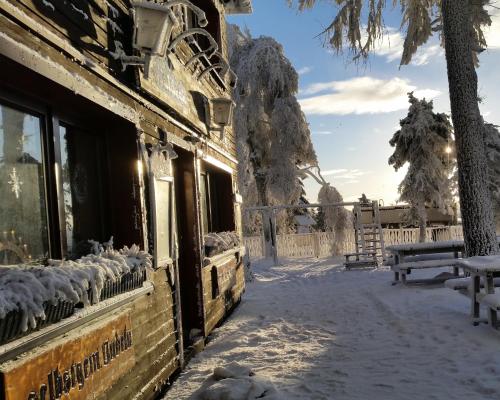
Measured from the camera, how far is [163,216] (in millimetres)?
4430

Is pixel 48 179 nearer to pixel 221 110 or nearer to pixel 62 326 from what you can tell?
pixel 62 326

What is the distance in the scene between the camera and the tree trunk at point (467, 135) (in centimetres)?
807

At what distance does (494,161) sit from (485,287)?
761 inches

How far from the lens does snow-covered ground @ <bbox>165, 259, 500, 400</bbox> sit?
377 centimetres

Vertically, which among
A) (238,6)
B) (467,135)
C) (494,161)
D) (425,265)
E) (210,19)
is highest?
(238,6)

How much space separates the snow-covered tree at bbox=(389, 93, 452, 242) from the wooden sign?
21031mm

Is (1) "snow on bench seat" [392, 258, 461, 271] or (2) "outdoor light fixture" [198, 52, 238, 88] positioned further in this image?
(1) "snow on bench seat" [392, 258, 461, 271]

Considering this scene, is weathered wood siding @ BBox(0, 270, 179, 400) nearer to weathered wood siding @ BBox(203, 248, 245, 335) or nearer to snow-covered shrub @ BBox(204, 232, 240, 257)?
weathered wood siding @ BBox(203, 248, 245, 335)

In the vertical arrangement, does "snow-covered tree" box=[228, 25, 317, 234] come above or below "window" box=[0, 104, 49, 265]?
above

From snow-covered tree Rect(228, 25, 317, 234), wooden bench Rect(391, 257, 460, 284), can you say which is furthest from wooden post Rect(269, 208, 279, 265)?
wooden bench Rect(391, 257, 460, 284)

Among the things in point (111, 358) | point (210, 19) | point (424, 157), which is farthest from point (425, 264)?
point (424, 157)

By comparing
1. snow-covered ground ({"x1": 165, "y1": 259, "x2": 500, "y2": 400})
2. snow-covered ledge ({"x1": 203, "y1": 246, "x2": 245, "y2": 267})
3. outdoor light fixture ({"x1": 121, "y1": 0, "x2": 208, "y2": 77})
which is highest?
outdoor light fixture ({"x1": 121, "y1": 0, "x2": 208, "y2": 77})

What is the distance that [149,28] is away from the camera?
3.62 meters

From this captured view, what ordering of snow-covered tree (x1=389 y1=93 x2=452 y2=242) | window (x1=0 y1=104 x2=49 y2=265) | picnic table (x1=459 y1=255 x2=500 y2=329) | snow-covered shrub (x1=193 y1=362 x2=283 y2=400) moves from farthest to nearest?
snow-covered tree (x1=389 y1=93 x2=452 y2=242) < picnic table (x1=459 y1=255 x2=500 y2=329) < snow-covered shrub (x1=193 y1=362 x2=283 y2=400) < window (x1=0 y1=104 x2=49 y2=265)
